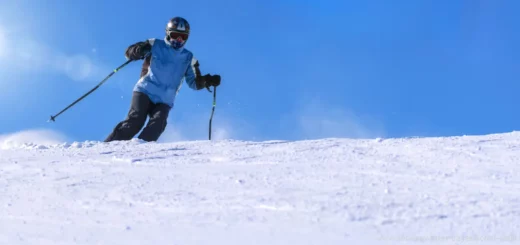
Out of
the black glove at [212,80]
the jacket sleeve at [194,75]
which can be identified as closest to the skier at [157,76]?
the jacket sleeve at [194,75]

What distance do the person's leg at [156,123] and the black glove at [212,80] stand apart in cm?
60

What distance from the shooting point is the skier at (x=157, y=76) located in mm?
6910

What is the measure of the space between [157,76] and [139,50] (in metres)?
0.37

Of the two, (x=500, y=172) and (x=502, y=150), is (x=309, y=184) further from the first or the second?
(x=502, y=150)

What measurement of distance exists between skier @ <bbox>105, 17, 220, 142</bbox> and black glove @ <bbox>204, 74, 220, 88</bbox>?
327 mm

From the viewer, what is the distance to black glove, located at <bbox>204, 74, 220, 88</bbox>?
732 cm

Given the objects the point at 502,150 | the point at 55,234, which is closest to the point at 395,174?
the point at 502,150

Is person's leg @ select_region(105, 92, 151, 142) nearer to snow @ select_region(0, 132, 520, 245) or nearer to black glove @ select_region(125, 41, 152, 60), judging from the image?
black glove @ select_region(125, 41, 152, 60)

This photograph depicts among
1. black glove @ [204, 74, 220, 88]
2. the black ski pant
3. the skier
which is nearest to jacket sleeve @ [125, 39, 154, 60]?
the skier

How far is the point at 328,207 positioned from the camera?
2.63 m

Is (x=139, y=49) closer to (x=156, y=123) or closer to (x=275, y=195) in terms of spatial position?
(x=156, y=123)

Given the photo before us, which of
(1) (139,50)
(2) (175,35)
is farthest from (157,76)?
(2) (175,35)

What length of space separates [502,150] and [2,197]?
119 inches

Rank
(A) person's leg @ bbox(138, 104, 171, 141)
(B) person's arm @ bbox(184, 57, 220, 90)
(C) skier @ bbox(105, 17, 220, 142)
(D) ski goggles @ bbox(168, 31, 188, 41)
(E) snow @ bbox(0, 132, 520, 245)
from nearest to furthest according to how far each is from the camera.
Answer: (E) snow @ bbox(0, 132, 520, 245), (A) person's leg @ bbox(138, 104, 171, 141), (C) skier @ bbox(105, 17, 220, 142), (D) ski goggles @ bbox(168, 31, 188, 41), (B) person's arm @ bbox(184, 57, 220, 90)
